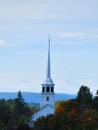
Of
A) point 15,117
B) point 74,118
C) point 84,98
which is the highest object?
point 84,98

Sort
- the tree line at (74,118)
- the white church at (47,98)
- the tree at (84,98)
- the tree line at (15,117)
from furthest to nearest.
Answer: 1. the white church at (47,98)
2. the tree at (84,98)
3. the tree line at (15,117)
4. the tree line at (74,118)

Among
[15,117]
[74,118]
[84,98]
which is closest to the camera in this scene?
[74,118]

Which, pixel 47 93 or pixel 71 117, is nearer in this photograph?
pixel 71 117

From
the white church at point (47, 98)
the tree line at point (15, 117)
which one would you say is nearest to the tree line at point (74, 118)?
the tree line at point (15, 117)

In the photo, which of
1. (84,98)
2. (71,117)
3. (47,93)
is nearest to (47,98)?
(47,93)

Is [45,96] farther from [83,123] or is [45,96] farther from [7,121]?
[83,123]

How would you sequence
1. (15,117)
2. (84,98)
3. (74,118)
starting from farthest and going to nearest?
(15,117) → (84,98) → (74,118)

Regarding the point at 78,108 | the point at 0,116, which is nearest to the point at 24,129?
the point at 78,108

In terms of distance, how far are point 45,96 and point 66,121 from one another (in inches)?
1955

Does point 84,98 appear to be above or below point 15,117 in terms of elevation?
above

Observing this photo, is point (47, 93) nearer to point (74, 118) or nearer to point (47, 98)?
point (47, 98)

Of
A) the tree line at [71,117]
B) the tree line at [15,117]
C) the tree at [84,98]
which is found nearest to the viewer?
the tree line at [71,117]

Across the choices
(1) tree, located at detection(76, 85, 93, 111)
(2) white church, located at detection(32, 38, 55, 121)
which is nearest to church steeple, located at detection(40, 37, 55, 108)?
(2) white church, located at detection(32, 38, 55, 121)

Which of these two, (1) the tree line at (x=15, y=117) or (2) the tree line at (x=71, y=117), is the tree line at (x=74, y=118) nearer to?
(2) the tree line at (x=71, y=117)
